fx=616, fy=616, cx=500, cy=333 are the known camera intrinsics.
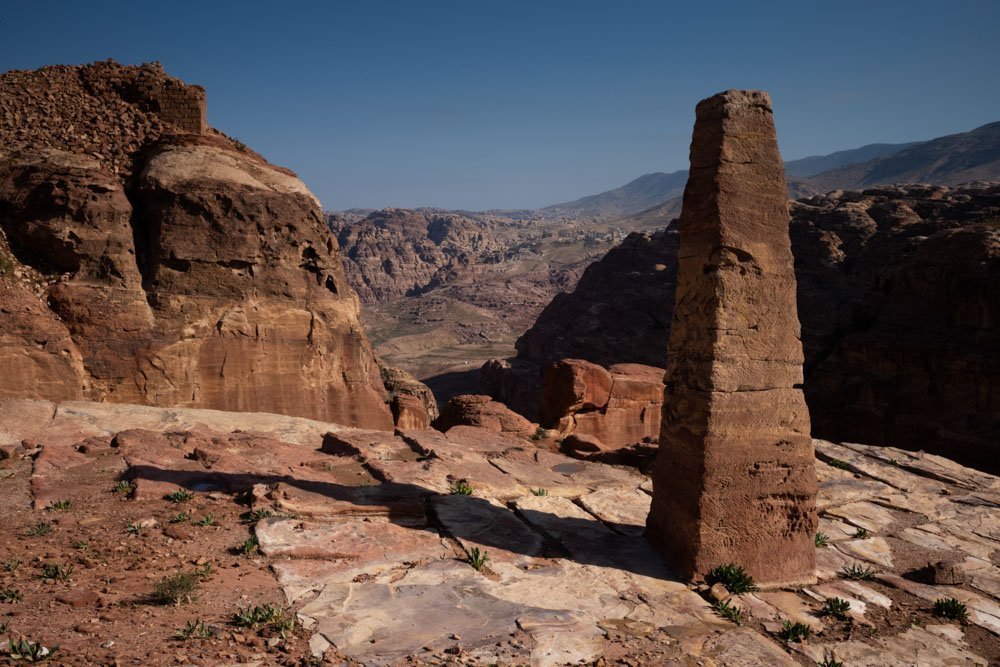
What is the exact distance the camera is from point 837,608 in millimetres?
6527

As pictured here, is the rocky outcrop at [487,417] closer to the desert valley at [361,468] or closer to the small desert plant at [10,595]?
the desert valley at [361,468]

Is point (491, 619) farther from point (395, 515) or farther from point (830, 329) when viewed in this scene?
point (830, 329)

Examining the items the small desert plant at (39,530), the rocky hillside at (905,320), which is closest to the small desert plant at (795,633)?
the small desert plant at (39,530)

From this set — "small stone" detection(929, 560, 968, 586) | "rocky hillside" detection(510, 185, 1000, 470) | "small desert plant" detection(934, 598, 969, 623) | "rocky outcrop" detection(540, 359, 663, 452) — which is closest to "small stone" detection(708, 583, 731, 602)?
"small desert plant" detection(934, 598, 969, 623)

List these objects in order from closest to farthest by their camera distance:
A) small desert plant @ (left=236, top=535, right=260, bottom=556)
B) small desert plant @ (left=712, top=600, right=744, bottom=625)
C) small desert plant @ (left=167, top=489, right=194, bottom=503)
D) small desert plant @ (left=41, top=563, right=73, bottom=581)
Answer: small desert plant @ (left=41, top=563, right=73, bottom=581) → small desert plant @ (left=712, top=600, right=744, bottom=625) → small desert plant @ (left=236, top=535, right=260, bottom=556) → small desert plant @ (left=167, top=489, right=194, bottom=503)

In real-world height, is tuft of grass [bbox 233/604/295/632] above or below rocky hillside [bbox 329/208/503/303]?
below

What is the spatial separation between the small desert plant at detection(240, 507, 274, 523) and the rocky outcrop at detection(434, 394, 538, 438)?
9.84 m

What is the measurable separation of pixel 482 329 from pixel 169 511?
79.7 metres

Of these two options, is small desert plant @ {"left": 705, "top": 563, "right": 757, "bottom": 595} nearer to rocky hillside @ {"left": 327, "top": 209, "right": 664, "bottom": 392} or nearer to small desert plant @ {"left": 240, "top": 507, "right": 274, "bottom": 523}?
small desert plant @ {"left": 240, "top": 507, "right": 274, "bottom": 523}

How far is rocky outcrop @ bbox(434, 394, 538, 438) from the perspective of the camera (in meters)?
17.3

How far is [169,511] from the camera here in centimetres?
716

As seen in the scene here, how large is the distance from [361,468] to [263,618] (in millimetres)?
4847

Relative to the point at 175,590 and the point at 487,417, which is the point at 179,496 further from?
the point at 487,417

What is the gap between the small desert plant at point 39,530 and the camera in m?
6.23
